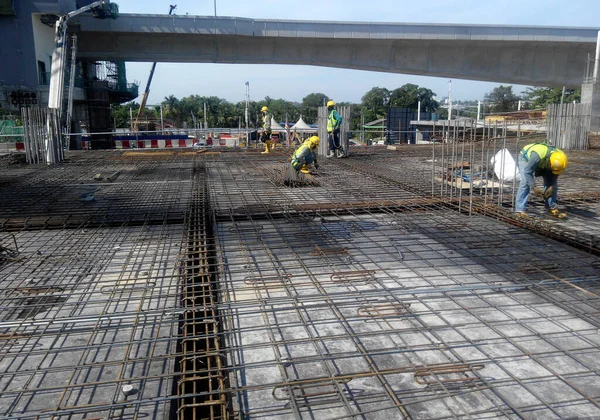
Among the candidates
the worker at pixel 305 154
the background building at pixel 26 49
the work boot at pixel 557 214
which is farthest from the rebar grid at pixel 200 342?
the background building at pixel 26 49

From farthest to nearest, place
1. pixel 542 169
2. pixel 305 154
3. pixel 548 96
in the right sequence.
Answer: pixel 548 96 < pixel 305 154 < pixel 542 169

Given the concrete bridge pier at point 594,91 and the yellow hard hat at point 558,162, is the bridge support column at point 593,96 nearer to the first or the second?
the concrete bridge pier at point 594,91

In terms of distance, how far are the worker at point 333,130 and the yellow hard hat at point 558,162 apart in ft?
22.9

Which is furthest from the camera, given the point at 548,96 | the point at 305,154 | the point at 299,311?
the point at 548,96

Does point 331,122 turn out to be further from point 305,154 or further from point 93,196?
point 93,196

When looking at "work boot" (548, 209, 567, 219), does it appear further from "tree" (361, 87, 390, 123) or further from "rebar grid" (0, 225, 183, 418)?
"tree" (361, 87, 390, 123)

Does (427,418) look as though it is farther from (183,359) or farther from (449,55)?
(449,55)

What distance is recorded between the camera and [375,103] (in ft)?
208

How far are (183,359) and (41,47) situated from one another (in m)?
22.4

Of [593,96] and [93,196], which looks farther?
[593,96]

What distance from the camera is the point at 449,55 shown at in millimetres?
20297

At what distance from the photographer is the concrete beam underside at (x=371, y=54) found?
792 inches

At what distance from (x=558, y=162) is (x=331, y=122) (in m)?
7.29

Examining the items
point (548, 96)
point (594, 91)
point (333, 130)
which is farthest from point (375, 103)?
point (333, 130)
